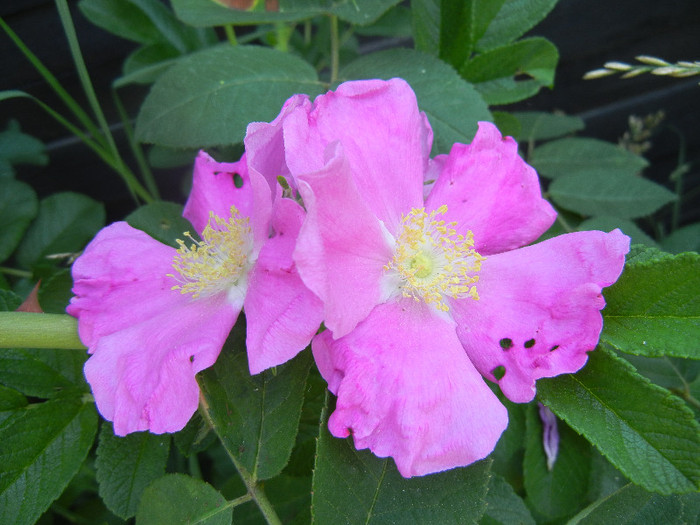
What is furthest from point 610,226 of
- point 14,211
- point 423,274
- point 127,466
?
point 14,211

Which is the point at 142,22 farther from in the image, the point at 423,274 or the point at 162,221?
the point at 423,274

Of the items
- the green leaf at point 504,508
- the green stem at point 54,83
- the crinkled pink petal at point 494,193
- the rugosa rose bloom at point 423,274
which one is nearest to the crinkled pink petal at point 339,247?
the rugosa rose bloom at point 423,274

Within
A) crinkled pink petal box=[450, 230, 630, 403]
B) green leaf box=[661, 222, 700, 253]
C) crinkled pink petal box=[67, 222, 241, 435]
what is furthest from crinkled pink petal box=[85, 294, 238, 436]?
green leaf box=[661, 222, 700, 253]

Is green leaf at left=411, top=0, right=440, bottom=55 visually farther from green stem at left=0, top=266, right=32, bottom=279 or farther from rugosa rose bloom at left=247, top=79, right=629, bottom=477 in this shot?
green stem at left=0, top=266, right=32, bottom=279

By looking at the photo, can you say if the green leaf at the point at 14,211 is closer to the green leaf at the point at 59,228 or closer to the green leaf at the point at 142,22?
the green leaf at the point at 59,228

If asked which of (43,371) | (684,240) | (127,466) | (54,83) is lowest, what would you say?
(684,240)

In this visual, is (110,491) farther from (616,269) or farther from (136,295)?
(616,269)

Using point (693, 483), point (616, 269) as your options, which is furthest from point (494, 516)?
point (616, 269)
